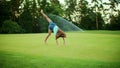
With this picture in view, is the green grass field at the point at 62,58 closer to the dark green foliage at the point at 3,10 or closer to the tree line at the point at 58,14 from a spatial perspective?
the tree line at the point at 58,14

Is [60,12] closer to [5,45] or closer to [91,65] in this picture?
[5,45]

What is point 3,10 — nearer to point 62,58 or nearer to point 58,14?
Result: point 62,58

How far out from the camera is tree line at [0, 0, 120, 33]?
19.1 feet

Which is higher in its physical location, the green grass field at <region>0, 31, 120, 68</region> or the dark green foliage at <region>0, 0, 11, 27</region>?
the dark green foliage at <region>0, 0, 11, 27</region>

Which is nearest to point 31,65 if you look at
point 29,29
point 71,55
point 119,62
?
point 71,55

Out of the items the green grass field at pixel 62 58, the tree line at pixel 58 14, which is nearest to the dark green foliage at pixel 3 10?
the tree line at pixel 58 14

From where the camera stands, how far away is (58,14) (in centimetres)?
1386

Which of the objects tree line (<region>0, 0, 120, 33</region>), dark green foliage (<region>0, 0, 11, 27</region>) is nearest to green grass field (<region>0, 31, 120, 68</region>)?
tree line (<region>0, 0, 120, 33</region>)

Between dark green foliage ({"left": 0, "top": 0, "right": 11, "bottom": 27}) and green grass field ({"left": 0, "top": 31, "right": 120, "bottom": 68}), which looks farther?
dark green foliage ({"left": 0, "top": 0, "right": 11, "bottom": 27})

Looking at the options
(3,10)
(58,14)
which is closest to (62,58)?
(3,10)

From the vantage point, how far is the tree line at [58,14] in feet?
19.1

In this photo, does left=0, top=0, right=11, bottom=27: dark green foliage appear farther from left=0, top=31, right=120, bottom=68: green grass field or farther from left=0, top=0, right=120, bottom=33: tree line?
left=0, top=31, right=120, bottom=68: green grass field

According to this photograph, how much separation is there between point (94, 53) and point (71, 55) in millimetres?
476

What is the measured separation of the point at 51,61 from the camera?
3.86m
